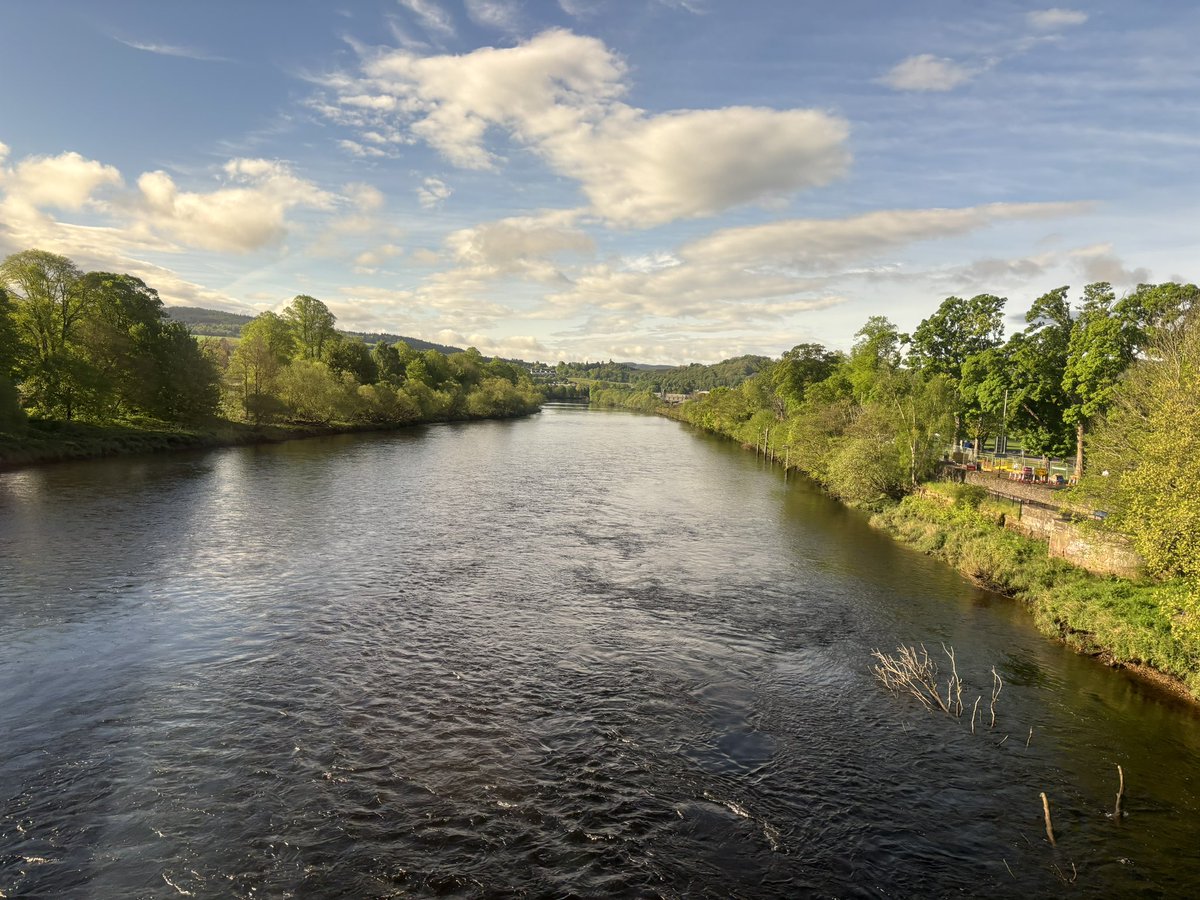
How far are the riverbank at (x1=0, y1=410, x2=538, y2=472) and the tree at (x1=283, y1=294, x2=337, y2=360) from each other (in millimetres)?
27949

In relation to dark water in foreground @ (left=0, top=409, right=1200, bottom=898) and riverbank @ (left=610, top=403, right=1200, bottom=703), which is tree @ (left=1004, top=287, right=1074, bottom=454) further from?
dark water in foreground @ (left=0, top=409, right=1200, bottom=898)

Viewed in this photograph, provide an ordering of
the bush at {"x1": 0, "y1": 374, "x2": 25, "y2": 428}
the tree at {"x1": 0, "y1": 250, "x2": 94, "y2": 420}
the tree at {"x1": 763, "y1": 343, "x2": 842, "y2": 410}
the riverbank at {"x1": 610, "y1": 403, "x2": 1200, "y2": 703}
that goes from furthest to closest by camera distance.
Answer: the tree at {"x1": 763, "y1": 343, "x2": 842, "y2": 410} < the tree at {"x1": 0, "y1": 250, "x2": 94, "y2": 420} < the bush at {"x1": 0, "y1": 374, "x2": 25, "y2": 428} < the riverbank at {"x1": 610, "y1": 403, "x2": 1200, "y2": 703}

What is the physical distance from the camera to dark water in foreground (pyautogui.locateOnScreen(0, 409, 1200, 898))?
11430 mm

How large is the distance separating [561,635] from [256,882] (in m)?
11.8

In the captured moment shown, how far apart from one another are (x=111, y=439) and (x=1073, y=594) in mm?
67487

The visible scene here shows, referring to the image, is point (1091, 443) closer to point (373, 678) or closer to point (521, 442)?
point (373, 678)

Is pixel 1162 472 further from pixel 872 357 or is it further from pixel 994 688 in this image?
pixel 872 357

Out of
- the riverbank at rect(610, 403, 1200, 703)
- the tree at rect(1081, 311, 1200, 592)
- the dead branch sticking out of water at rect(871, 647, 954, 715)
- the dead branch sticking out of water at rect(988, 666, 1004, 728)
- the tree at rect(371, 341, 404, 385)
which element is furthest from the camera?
the tree at rect(371, 341, 404, 385)

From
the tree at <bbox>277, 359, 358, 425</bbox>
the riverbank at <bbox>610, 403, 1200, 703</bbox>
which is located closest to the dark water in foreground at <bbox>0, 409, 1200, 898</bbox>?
the riverbank at <bbox>610, 403, 1200, 703</bbox>

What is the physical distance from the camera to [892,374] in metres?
57.3

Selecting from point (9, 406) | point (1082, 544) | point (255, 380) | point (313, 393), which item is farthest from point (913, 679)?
point (313, 393)

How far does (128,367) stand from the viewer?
59.2 m

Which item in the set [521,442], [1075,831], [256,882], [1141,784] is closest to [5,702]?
[256,882]

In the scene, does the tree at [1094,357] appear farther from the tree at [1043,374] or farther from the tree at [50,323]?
the tree at [50,323]
